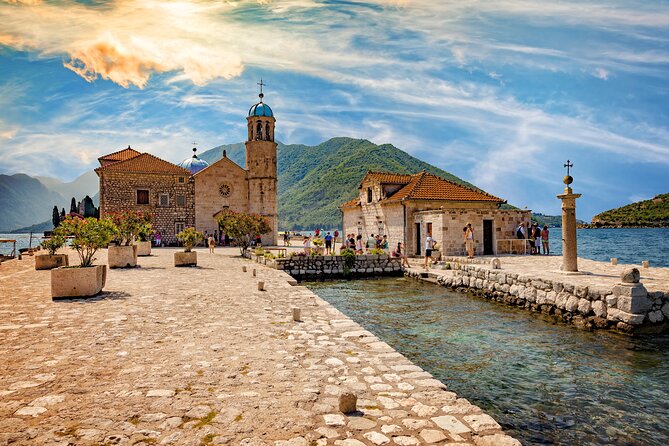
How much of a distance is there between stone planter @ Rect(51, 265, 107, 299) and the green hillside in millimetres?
118639

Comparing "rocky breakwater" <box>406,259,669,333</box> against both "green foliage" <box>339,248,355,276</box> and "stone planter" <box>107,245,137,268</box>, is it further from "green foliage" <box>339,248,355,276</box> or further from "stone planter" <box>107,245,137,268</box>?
"stone planter" <box>107,245,137,268</box>

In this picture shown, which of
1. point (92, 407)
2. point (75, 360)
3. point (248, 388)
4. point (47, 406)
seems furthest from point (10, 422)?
point (248, 388)

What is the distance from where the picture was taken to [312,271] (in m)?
22.4

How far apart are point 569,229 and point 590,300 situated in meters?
3.84

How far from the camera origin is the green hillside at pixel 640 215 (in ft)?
326

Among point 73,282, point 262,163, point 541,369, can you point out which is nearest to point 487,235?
point 541,369

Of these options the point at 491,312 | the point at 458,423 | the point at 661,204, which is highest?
the point at 661,204

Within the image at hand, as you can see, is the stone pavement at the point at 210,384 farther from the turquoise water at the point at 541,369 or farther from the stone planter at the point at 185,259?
the stone planter at the point at 185,259

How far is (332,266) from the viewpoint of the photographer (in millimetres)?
22781

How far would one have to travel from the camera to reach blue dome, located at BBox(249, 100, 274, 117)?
133 feet

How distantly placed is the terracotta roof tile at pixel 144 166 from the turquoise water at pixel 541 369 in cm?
3304

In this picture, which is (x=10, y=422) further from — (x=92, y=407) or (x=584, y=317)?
(x=584, y=317)

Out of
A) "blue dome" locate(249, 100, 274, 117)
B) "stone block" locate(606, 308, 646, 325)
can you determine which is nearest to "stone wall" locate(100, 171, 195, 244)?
"blue dome" locate(249, 100, 274, 117)

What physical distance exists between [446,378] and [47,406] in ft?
18.4
